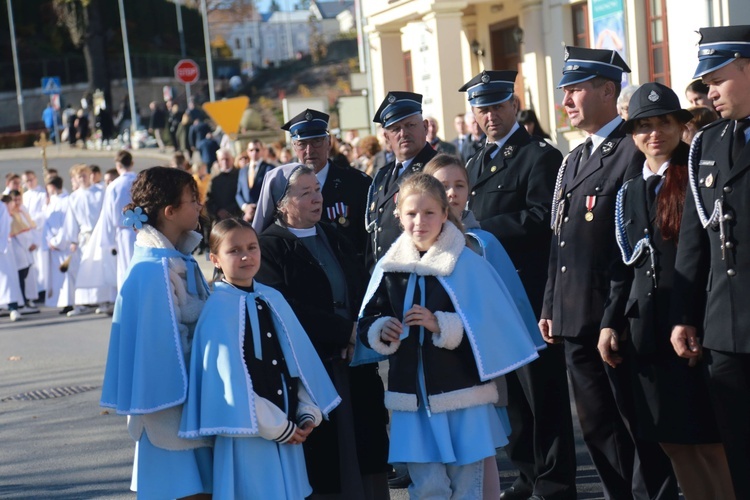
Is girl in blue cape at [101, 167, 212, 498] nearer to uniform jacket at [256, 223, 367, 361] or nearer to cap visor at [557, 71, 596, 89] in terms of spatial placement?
uniform jacket at [256, 223, 367, 361]

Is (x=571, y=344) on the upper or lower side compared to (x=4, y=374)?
upper

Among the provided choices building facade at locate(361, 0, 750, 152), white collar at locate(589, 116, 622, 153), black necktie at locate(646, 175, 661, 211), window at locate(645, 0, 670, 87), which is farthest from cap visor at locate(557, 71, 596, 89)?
window at locate(645, 0, 670, 87)

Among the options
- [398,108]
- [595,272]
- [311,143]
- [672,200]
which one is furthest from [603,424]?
[311,143]

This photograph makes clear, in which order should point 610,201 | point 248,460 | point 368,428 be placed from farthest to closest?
point 368,428 < point 610,201 < point 248,460

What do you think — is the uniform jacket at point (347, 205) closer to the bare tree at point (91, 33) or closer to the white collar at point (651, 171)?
the white collar at point (651, 171)

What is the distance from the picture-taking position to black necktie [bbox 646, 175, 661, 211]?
5.12m

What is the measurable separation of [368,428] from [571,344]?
1106mm

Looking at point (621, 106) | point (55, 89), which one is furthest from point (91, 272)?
point (55, 89)

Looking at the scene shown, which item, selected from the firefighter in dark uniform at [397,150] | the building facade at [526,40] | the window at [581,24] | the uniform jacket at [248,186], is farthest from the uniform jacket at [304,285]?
the window at [581,24]

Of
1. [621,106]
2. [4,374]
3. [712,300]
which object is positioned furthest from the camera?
[4,374]

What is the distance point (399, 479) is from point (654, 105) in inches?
115

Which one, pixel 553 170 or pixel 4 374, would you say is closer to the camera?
pixel 553 170

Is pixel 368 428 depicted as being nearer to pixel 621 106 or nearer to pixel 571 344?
pixel 571 344

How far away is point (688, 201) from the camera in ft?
15.5
